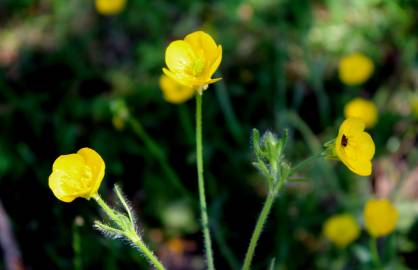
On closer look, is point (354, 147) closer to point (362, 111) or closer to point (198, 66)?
point (198, 66)

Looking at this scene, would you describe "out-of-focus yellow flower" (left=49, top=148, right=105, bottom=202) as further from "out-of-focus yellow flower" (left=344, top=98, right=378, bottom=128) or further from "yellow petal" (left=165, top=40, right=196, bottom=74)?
"out-of-focus yellow flower" (left=344, top=98, right=378, bottom=128)

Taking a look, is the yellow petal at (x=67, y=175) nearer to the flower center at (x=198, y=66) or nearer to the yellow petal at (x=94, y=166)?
the yellow petal at (x=94, y=166)

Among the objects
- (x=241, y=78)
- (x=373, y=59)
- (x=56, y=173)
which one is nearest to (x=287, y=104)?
(x=241, y=78)

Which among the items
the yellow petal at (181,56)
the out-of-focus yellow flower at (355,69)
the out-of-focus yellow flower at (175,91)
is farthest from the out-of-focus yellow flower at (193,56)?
the out-of-focus yellow flower at (355,69)

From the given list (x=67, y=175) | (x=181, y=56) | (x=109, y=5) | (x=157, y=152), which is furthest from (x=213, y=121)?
(x=67, y=175)

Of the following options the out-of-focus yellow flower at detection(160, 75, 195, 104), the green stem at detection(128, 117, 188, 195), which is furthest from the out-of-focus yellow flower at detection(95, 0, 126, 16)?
the green stem at detection(128, 117, 188, 195)

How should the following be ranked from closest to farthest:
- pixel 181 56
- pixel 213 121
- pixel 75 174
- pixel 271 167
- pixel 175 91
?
pixel 271 167, pixel 75 174, pixel 181 56, pixel 175 91, pixel 213 121

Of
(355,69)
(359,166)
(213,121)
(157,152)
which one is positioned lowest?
(359,166)
